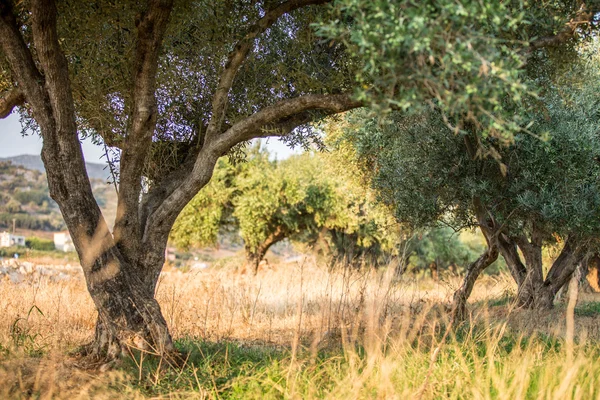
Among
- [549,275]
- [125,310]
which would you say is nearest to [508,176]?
[549,275]

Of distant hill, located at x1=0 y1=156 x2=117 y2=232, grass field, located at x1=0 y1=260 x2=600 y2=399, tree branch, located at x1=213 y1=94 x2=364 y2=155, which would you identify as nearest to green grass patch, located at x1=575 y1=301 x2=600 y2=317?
grass field, located at x1=0 y1=260 x2=600 y2=399

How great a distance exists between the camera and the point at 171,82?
28.2ft

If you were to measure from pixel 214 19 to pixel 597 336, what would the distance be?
751 cm

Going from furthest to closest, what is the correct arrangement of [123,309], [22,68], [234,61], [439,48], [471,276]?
[471,276] < [234,61] < [22,68] < [123,309] < [439,48]

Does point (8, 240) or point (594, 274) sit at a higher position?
point (594, 274)

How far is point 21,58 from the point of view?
254 inches

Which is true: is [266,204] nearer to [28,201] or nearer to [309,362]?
[309,362]

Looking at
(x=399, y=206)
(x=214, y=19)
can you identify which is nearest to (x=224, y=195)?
(x=399, y=206)

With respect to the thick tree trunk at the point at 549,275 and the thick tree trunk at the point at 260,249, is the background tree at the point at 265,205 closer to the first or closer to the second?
the thick tree trunk at the point at 260,249

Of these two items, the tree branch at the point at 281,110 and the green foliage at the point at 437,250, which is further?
the green foliage at the point at 437,250

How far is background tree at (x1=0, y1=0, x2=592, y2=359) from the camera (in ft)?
13.4

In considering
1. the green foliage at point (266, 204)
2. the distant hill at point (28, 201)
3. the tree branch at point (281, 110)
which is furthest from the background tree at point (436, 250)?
the distant hill at point (28, 201)

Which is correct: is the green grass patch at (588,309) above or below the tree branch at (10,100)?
below

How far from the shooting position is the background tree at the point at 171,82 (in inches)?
161
